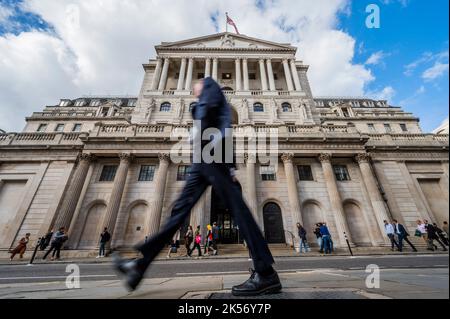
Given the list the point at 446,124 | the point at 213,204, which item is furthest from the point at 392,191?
the point at 446,124

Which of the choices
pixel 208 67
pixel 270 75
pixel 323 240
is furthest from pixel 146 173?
pixel 270 75

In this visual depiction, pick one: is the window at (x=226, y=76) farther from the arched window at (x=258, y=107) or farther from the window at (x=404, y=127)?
the window at (x=404, y=127)

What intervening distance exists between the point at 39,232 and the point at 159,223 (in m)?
8.19

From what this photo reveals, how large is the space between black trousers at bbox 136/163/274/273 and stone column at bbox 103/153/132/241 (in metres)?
14.5

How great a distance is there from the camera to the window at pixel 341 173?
17.2m

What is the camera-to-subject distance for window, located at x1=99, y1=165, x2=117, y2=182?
55.0 ft

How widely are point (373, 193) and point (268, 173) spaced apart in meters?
7.96

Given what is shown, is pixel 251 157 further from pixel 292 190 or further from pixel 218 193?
pixel 218 193

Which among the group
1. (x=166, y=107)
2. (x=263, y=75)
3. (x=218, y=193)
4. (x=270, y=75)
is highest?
(x=270, y=75)

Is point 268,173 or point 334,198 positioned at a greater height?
point 268,173

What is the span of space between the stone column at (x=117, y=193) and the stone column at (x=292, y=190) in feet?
41.4

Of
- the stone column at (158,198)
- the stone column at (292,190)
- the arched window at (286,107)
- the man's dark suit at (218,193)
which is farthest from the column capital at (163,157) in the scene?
the arched window at (286,107)

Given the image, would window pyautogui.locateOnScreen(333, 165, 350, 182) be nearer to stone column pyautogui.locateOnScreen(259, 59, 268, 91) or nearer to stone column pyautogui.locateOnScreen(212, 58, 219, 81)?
stone column pyautogui.locateOnScreen(259, 59, 268, 91)

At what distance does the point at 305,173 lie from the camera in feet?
56.7
